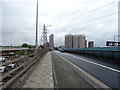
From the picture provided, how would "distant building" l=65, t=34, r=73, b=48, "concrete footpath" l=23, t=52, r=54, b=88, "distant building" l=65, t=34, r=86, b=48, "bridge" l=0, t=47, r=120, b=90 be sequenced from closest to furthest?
"bridge" l=0, t=47, r=120, b=90 → "concrete footpath" l=23, t=52, r=54, b=88 → "distant building" l=65, t=34, r=86, b=48 → "distant building" l=65, t=34, r=73, b=48

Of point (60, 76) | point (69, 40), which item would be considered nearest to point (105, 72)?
point (60, 76)

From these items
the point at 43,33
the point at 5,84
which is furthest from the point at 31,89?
the point at 43,33

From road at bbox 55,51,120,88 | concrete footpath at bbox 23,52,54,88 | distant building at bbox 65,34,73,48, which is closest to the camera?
concrete footpath at bbox 23,52,54,88

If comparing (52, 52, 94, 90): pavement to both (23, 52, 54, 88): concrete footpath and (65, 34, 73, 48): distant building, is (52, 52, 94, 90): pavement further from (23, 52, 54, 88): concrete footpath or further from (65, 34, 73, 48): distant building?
(65, 34, 73, 48): distant building

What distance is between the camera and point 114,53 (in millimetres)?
11648

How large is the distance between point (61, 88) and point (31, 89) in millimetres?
1199

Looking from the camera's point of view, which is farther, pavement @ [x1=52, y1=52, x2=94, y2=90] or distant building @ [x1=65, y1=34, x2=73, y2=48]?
distant building @ [x1=65, y1=34, x2=73, y2=48]

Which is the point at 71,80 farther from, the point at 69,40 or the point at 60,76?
the point at 69,40

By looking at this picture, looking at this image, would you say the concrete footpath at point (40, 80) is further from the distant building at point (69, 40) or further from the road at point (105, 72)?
the distant building at point (69, 40)

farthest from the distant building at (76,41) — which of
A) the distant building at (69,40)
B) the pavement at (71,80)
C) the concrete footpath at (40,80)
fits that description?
the concrete footpath at (40,80)

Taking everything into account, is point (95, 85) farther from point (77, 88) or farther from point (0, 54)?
point (0, 54)

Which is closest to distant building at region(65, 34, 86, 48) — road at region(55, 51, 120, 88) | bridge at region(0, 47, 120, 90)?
bridge at region(0, 47, 120, 90)

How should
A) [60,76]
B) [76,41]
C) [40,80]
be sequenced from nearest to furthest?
[40,80] → [60,76] → [76,41]

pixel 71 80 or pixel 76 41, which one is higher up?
pixel 76 41
